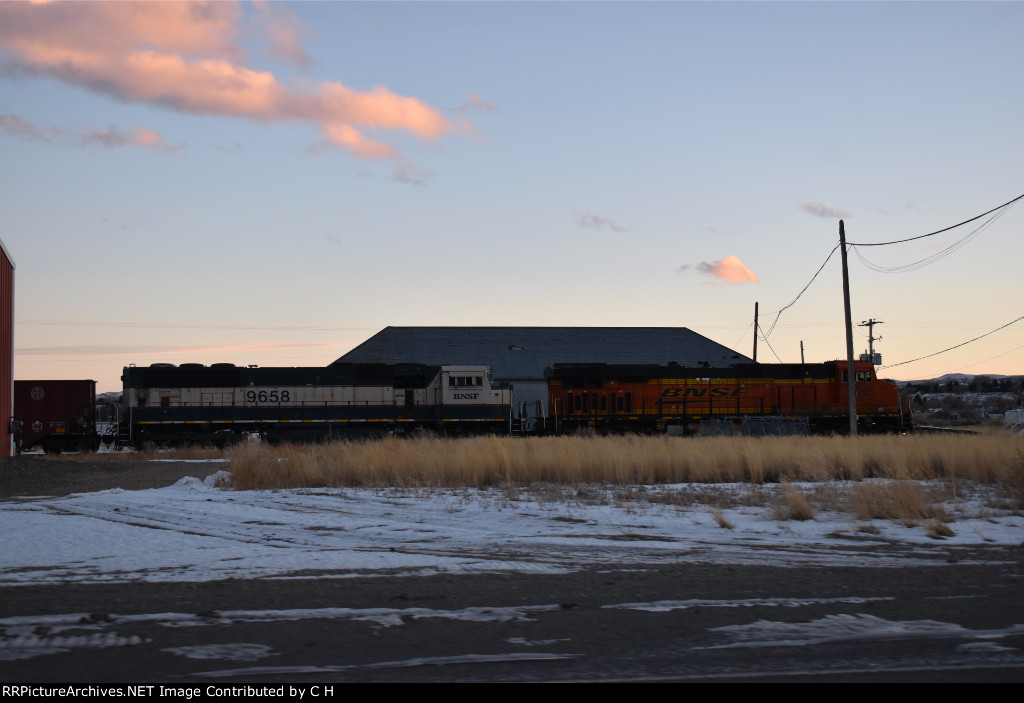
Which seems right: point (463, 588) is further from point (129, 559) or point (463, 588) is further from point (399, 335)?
point (399, 335)

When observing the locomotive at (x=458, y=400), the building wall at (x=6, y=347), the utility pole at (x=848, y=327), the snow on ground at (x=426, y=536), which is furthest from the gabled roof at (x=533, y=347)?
the snow on ground at (x=426, y=536)

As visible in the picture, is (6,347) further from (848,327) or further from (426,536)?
(848,327)

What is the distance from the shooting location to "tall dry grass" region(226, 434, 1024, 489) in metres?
13.3

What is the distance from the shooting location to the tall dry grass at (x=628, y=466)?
13.3 m

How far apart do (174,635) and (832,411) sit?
33.9 metres

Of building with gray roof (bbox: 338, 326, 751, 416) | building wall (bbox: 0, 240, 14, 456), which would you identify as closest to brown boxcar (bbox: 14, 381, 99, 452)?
building wall (bbox: 0, 240, 14, 456)

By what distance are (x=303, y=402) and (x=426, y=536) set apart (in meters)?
25.4

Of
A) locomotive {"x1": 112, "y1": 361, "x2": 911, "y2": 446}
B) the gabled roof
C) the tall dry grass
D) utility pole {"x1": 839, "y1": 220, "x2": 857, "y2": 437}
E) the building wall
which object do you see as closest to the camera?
the tall dry grass

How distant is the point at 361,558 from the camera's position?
6.86 metres

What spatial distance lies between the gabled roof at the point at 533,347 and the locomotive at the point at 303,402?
59.5ft

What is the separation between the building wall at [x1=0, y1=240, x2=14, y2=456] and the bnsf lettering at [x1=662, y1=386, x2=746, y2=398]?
2475 cm

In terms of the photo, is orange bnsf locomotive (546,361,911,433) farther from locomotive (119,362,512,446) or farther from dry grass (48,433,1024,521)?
dry grass (48,433,1024,521)

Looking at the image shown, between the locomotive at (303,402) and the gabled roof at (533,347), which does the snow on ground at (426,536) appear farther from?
the gabled roof at (533,347)

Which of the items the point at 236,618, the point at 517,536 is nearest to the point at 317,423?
the point at 517,536
